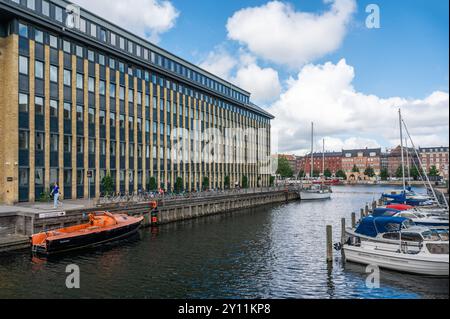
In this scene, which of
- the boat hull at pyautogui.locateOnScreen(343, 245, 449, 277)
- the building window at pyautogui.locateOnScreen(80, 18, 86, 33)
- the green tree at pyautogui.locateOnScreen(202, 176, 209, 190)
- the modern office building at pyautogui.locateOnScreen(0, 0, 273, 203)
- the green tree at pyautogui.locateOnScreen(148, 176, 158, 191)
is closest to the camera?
the boat hull at pyautogui.locateOnScreen(343, 245, 449, 277)

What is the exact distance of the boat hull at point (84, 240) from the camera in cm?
2712

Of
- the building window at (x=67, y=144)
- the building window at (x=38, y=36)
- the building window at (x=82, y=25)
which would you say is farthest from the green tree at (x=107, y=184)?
the building window at (x=82, y=25)

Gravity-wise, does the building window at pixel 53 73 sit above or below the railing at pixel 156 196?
above

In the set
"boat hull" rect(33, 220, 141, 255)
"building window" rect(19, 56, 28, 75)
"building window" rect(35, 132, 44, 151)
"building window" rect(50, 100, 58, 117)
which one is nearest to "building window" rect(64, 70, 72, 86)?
"building window" rect(50, 100, 58, 117)

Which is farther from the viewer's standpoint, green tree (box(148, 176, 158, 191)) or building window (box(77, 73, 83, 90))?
green tree (box(148, 176, 158, 191))

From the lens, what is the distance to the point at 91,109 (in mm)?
51781

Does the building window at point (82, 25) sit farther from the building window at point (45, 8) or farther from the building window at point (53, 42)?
the building window at point (53, 42)

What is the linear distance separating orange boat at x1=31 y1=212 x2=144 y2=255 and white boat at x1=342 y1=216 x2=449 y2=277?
62.2 feet

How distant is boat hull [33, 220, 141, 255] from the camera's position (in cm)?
2712

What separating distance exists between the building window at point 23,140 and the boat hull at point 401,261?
35818 mm

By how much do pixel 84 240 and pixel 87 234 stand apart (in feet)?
1.63

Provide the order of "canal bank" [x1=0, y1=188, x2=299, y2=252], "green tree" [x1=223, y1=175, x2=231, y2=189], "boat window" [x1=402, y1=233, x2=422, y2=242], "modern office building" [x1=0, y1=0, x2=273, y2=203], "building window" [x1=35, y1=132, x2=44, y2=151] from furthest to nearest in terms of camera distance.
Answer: "green tree" [x1=223, y1=175, x2=231, y2=189] < "building window" [x1=35, y1=132, x2=44, y2=151] < "modern office building" [x1=0, y1=0, x2=273, y2=203] < "canal bank" [x1=0, y1=188, x2=299, y2=252] < "boat window" [x1=402, y1=233, x2=422, y2=242]

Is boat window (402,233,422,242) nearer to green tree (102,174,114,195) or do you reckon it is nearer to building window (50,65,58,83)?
green tree (102,174,114,195)
